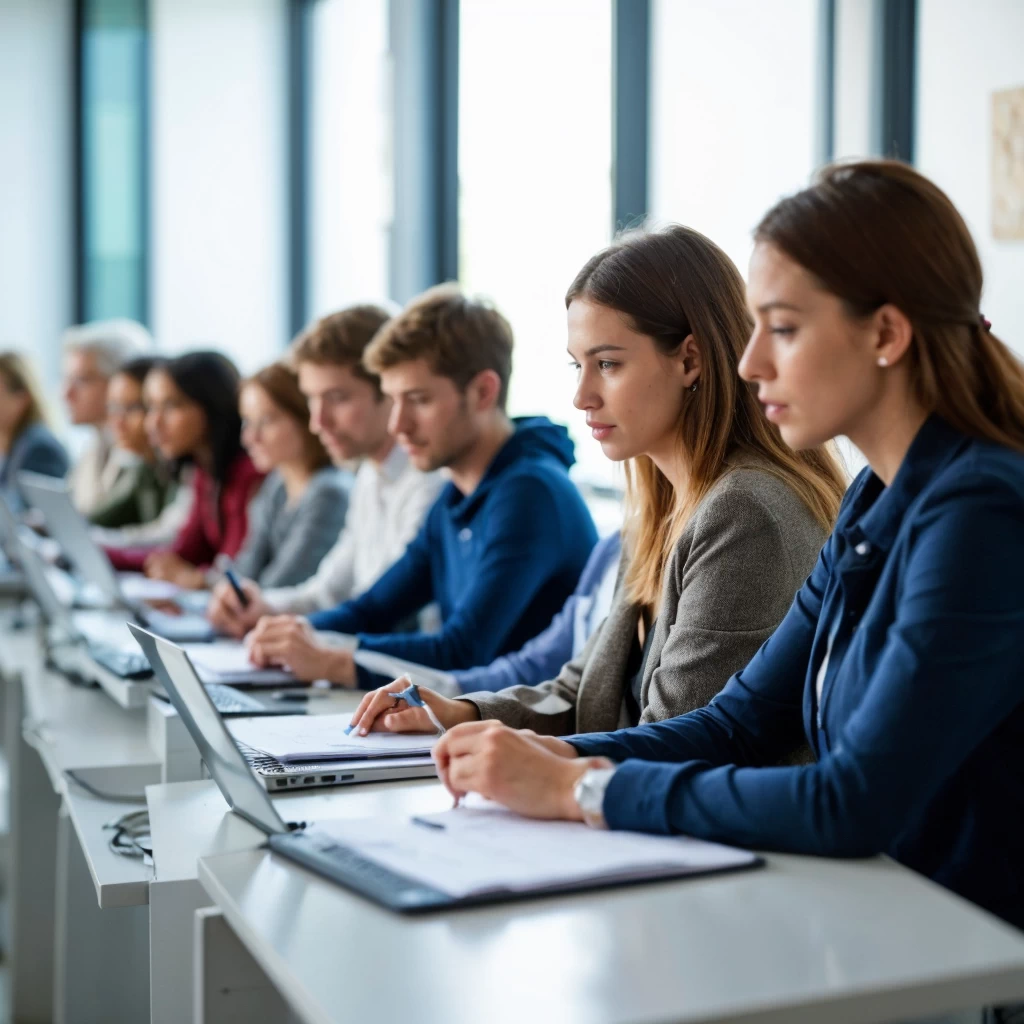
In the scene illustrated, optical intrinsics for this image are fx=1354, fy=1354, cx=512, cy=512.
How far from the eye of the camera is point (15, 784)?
2658 mm

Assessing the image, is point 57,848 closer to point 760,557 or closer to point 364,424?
point 364,424

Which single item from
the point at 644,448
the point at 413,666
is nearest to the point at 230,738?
the point at 644,448

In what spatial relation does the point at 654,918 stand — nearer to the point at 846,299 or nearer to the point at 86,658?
the point at 846,299

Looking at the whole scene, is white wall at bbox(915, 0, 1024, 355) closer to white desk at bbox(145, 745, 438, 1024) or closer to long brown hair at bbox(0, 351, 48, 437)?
white desk at bbox(145, 745, 438, 1024)

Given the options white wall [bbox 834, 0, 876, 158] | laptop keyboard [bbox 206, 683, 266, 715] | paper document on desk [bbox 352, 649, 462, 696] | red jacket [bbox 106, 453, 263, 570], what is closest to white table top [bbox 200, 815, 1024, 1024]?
laptop keyboard [bbox 206, 683, 266, 715]

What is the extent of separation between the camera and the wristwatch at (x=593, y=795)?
45.8 inches

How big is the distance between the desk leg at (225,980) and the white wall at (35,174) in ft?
18.0

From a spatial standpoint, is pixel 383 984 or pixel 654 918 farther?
pixel 654 918

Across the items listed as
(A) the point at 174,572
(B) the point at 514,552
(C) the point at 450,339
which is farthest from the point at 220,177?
(B) the point at 514,552

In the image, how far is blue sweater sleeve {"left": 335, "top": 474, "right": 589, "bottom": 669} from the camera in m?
2.33

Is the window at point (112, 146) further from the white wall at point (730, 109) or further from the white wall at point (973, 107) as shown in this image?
the white wall at point (973, 107)

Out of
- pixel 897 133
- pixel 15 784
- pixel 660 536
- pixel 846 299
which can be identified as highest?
pixel 897 133

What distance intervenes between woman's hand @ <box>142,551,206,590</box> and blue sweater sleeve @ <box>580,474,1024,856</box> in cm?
279

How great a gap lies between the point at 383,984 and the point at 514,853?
23 centimetres
